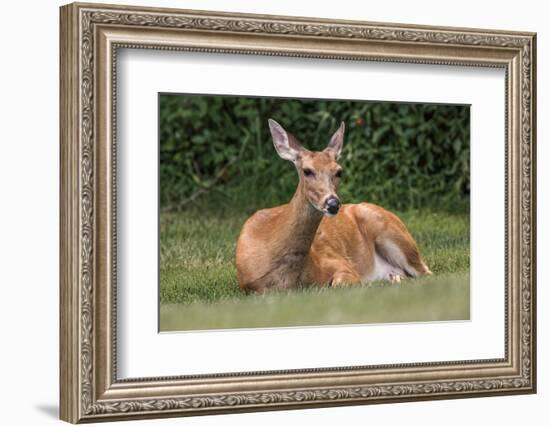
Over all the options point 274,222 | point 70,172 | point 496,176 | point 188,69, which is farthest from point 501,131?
point 70,172

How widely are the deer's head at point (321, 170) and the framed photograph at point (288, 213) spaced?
1 cm

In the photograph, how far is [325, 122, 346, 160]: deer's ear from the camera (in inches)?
341

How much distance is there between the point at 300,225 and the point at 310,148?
0.52m

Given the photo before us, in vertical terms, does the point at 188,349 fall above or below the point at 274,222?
below

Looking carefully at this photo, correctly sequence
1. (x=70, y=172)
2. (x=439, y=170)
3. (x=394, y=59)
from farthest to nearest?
(x=439, y=170)
(x=394, y=59)
(x=70, y=172)

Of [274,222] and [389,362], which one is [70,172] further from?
[389,362]

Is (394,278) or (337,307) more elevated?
(394,278)

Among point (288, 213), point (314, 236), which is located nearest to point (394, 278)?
point (314, 236)

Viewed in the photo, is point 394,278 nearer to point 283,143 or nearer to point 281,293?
point 281,293

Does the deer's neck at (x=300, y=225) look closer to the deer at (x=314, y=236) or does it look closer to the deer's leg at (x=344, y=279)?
the deer at (x=314, y=236)

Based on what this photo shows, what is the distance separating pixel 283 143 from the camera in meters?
8.58

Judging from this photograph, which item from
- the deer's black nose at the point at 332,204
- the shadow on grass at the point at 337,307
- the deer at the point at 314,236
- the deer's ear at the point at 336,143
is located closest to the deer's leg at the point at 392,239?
the deer at the point at 314,236

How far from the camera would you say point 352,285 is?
346 inches

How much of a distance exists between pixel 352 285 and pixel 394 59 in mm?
1428
